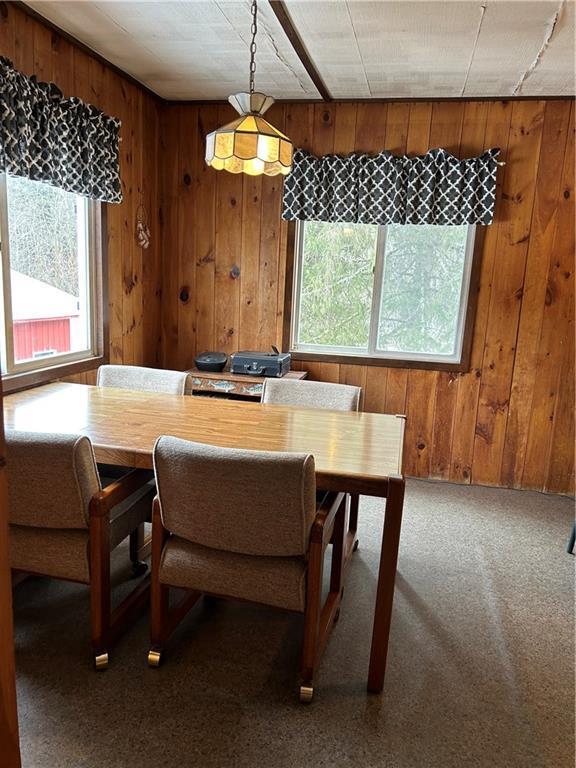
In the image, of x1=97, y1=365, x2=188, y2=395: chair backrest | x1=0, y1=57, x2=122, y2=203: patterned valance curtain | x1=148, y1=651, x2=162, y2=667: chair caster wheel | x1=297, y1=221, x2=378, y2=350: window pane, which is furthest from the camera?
x1=297, y1=221, x2=378, y2=350: window pane

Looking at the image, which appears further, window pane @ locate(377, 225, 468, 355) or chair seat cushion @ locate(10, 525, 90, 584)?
window pane @ locate(377, 225, 468, 355)

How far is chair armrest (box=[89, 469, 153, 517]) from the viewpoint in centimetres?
178

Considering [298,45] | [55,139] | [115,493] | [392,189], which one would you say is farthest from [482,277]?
[115,493]

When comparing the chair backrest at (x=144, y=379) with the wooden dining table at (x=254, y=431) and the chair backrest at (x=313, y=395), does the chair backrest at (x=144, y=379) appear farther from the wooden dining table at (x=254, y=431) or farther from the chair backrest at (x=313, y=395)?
the chair backrest at (x=313, y=395)

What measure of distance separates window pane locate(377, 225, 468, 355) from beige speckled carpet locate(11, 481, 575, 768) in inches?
64.5

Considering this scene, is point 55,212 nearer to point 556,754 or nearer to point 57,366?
point 57,366

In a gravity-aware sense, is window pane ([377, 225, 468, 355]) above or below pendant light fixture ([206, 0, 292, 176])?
below

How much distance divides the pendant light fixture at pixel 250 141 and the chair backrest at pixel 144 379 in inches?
46.2

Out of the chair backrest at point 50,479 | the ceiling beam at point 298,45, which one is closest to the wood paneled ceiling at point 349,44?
the ceiling beam at point 298,45

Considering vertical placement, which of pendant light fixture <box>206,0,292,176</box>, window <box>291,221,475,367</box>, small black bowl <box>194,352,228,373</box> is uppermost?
pendant light fixture <box>206,0,292,176</box>

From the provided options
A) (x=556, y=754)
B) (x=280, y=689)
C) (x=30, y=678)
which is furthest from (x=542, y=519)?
(x=30, y=678)

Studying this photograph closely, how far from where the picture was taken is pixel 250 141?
1914 mm

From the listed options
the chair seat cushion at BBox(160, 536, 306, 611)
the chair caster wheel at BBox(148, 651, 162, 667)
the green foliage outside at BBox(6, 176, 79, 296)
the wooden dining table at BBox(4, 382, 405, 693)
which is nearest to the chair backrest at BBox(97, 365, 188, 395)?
the wooden dining table at BBox(4, 382, 405, 693)

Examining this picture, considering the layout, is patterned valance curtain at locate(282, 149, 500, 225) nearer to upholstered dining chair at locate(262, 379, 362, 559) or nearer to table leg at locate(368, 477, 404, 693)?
upholstered dining chair at locate(262, 379, 362, 559)
